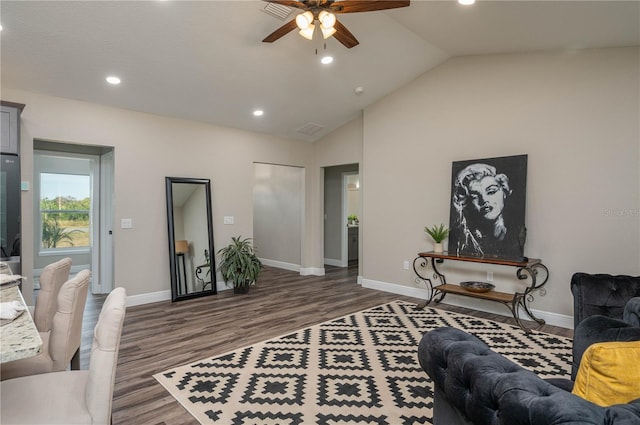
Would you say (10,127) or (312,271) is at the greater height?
(10,127)

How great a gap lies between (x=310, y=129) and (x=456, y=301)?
149 inches

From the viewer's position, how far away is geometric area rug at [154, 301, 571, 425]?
7.33ft

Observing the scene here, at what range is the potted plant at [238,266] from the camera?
5.32m

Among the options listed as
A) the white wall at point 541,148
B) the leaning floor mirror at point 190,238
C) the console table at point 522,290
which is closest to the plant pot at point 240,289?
the leaning floor mirror at point 190,238

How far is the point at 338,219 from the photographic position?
806 cm

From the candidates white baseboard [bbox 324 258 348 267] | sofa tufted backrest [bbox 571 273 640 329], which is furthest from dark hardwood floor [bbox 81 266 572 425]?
white baseboard [bbox 324 258 348 267]

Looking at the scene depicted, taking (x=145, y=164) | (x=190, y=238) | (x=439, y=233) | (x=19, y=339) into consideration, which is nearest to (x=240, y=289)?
(x=190, y=238)

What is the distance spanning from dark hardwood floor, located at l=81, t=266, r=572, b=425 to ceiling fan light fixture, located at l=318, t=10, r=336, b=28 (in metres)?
2.93

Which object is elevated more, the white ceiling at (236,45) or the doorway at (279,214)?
the white ceiling at (236,45)

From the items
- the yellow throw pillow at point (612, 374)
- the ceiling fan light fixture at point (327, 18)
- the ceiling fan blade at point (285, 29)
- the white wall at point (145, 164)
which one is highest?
the ceiling fan blade at point (285, 29)

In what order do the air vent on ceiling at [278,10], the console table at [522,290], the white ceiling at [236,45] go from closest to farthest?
the white ceiling at [236,45] → the air vent on ceiling at [278,10] → the console table at [522,290]

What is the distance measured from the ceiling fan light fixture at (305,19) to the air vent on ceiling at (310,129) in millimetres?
3365

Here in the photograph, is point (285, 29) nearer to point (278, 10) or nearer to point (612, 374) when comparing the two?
point (278, 10)

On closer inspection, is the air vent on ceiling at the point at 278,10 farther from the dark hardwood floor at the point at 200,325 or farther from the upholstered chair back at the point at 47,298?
the dark hardwood floor at the point at 200,325
